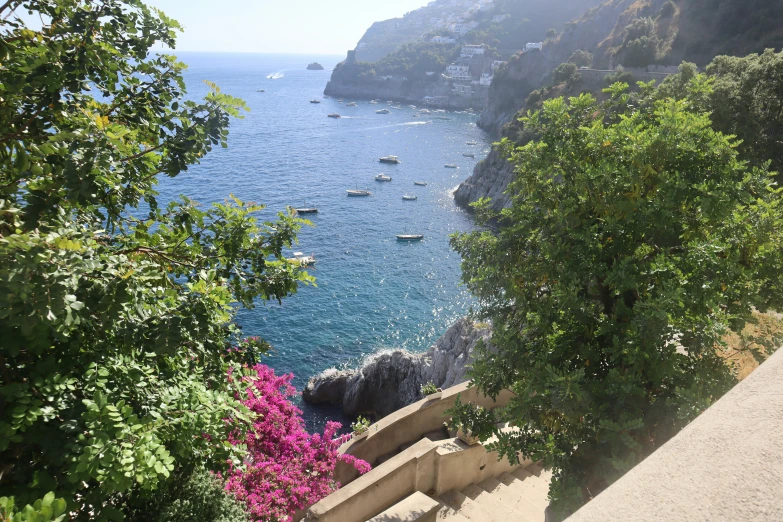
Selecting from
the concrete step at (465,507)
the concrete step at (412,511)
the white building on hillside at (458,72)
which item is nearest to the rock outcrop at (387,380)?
the concrete step at (465,507)

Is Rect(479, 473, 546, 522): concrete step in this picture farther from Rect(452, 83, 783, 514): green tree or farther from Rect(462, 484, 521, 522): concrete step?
Rect(452, 83, 783, 514): green tree

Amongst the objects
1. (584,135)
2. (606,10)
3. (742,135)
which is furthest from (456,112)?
(584,135)

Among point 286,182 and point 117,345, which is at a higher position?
point 117,345

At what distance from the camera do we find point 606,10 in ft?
344

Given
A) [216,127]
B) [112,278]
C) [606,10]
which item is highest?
[606,10]

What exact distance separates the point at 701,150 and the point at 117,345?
9018 millimetres

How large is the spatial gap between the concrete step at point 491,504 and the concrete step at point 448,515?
2.38 ft

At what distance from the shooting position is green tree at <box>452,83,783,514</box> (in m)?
6.76

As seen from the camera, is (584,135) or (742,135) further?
(742,135)

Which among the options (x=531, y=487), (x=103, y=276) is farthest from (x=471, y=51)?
(x=103, y=276)

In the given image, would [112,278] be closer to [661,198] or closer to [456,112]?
[661,198]

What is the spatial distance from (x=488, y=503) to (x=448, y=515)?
1.26 meters

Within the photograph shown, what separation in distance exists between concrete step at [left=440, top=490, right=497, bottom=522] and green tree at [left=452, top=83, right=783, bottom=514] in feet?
6.80

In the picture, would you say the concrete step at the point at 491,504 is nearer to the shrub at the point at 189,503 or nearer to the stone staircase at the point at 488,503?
the stone staircase at the point at 488,503
